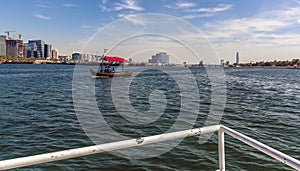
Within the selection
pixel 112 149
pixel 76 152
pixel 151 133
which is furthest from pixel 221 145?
pixel 151 133

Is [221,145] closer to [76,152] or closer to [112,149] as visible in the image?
[112,149]

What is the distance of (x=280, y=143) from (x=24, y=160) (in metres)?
11.5

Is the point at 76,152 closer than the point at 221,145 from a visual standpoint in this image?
Yes

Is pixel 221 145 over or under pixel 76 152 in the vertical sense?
under

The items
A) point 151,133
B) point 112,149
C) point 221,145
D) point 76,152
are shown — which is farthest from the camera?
point 151,133

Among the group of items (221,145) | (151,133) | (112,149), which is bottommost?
(151,133)

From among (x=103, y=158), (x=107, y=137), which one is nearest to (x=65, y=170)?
(x=103, y=158)

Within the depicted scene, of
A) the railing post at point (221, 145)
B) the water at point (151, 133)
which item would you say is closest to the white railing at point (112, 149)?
the railing post at point (221, 145)

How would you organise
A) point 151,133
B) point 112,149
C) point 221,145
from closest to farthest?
point 112,149 → point 221,145 → point 151,133

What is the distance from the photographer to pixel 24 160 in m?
2.32

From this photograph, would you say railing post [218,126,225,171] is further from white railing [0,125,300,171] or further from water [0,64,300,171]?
water [0,64,300,171]

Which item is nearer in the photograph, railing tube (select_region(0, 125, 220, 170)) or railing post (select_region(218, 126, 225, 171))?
railing tube (select_region(0, 125, 220, 170))

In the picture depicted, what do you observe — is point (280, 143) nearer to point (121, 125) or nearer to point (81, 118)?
point (121, 125)

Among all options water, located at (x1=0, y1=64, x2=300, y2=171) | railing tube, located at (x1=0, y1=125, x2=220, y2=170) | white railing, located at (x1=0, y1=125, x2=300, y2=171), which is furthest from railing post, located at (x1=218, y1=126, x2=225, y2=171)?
water, located at (x1=0, y1=64, x2=300, y2=171)
